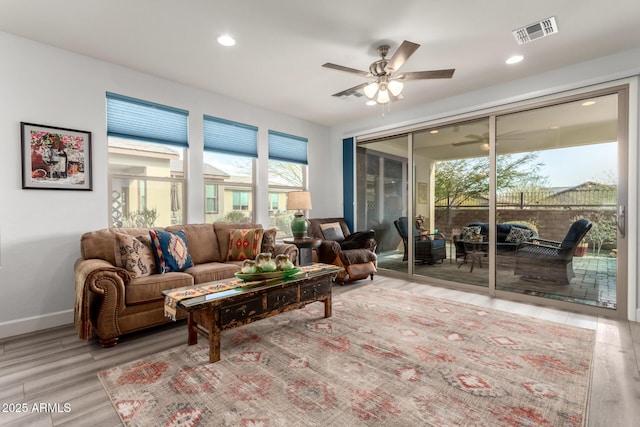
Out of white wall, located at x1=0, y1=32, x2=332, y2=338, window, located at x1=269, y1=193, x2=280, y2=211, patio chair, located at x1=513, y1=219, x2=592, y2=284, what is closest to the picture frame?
white wall, located at x1=0, y1=32, x2=332, y2=338

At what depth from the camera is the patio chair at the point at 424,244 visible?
465cm

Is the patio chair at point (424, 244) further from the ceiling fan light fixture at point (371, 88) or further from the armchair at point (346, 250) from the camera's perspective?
the ceiling fan light fixture at point (371, 88)

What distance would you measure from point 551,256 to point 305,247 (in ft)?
10.2

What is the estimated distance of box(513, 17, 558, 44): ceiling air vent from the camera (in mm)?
2537

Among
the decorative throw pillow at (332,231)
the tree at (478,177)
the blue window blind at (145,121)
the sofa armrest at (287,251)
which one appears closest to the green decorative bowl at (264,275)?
the sofa armrest at (287,251)

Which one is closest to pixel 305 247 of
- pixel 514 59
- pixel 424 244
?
pixel 424 244

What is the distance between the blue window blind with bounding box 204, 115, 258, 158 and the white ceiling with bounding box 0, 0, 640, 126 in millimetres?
618

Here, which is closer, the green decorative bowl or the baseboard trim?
the green decorative bowl

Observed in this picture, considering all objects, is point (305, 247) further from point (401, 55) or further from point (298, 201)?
point (401, 55)

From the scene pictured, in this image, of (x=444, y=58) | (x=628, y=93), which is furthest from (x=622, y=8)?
(x=444, y=58)

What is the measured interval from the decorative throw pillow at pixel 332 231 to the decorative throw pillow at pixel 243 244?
146 cm

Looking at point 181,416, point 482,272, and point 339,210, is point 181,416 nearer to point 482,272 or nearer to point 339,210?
point 482,272

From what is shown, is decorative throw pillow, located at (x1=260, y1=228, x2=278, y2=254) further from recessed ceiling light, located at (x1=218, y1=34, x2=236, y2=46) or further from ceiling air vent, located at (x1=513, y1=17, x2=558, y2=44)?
ceiling air vent, located at (x1=513, y1=17, x2=558, y2=44)

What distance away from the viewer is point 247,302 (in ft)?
7.77
